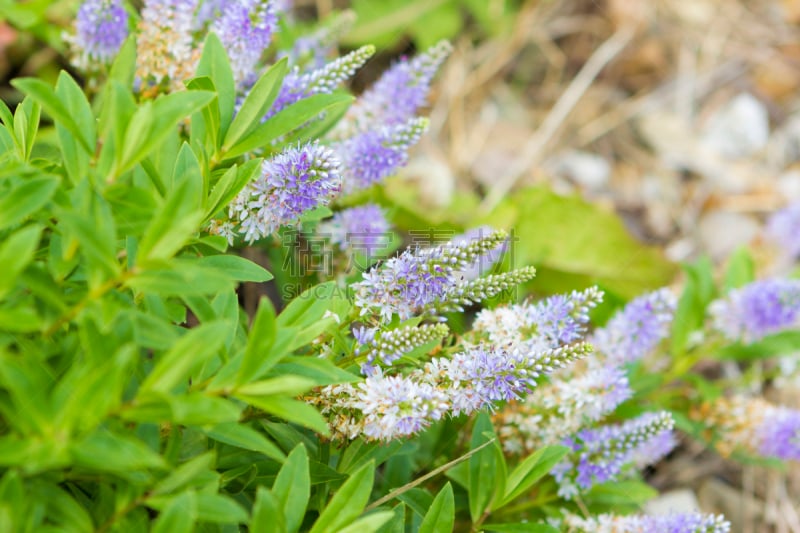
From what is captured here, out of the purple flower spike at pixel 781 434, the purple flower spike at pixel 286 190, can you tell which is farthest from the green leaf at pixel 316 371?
the purple flower spike at pixel 781 434

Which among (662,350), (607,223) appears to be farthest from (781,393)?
(607,223)

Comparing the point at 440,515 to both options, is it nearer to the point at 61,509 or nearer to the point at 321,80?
the point at 61,509

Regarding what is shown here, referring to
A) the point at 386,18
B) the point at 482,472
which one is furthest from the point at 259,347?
the point at 386,18

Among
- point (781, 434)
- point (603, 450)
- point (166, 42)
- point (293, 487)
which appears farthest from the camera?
point (781, 434)

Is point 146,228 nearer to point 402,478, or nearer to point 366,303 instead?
point 366,303

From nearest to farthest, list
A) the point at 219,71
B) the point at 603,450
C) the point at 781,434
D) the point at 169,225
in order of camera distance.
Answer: the point at 169,225 < the point at 219,71 < the point at 603,450 < the point at 781,434

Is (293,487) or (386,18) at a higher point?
(386,18)
